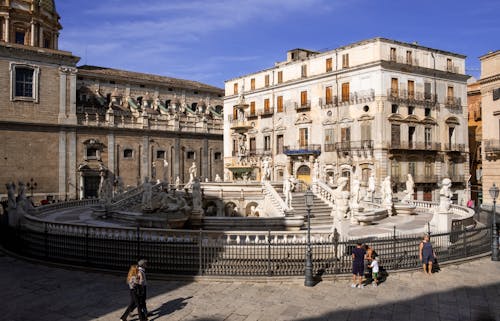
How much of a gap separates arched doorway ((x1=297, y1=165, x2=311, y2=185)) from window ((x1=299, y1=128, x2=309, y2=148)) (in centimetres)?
204

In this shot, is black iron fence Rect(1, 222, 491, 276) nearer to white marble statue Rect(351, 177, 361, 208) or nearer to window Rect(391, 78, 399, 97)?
white marble statue Rect(351, 177, 361, 208)

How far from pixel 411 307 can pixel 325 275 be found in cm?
260

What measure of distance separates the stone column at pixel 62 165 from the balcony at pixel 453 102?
113ft

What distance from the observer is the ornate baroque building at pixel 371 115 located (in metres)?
33.8

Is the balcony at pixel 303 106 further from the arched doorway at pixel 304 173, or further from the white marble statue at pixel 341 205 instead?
the white marble statue at pixel 341 205

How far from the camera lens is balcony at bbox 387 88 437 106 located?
112 feet

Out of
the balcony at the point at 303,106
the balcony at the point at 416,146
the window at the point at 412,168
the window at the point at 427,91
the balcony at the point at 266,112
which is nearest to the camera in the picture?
the balcony at the point at 416,146

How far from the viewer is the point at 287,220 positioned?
18.4 metres

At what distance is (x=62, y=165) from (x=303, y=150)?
2180 centimetres

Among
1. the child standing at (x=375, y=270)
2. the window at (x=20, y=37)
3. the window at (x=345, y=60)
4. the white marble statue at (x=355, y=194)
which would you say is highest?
the window at (x=20, y=37)

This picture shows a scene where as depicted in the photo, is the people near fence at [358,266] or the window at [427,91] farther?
the window at [427,91]

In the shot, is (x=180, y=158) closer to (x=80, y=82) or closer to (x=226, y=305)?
(x=80, y=82)

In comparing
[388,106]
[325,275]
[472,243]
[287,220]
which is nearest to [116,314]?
[325,275]

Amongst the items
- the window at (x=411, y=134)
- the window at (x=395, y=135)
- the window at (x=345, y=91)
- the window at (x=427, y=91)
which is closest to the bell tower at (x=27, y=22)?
the window at (x=345, y=91)
